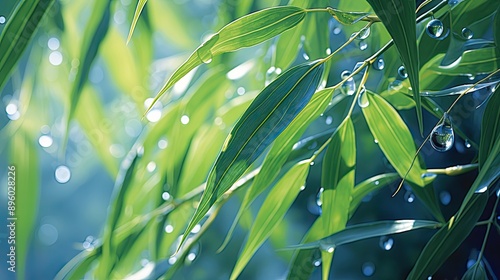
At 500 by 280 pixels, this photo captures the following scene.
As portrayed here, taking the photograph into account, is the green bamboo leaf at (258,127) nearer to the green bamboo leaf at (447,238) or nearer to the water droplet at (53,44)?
the green bamboo leaf at (447,238)

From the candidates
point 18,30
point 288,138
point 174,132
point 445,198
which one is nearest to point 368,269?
point 445,198

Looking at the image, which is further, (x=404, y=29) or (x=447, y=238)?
(x=447, y=238)

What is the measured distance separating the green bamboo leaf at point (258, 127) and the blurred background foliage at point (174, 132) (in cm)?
14

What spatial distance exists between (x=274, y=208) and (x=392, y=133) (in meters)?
0.12

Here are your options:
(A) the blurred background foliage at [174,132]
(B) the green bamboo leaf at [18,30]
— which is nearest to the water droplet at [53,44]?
(A) the blurred background foliage at [174,132]

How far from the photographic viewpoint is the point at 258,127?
0.36 m

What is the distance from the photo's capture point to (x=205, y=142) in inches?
26.9

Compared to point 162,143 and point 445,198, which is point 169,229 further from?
point 445,198

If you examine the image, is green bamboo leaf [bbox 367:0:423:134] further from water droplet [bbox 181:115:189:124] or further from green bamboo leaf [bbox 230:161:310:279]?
water droplet [bbox 181:115:189:124]

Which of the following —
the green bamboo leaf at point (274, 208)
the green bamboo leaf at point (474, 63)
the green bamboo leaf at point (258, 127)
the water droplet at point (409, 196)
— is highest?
the green bamboo leaf at point (258, 127)

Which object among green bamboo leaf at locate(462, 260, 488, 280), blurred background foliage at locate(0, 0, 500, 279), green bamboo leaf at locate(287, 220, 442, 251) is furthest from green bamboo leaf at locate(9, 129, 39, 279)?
green bamboo leaf at locate(462, 260, 488, 280)

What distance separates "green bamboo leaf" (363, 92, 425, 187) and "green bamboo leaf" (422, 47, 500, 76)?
0.06 metres

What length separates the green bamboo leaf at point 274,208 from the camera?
0.51m

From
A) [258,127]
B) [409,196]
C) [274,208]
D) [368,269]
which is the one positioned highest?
[258,127]
